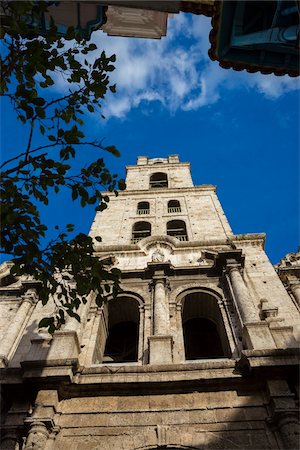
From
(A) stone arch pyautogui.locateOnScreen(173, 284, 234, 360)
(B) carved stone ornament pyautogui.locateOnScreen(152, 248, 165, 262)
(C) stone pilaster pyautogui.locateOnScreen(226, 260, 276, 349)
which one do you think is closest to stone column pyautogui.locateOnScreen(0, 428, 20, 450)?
(C) stone pilaster pyautogui.locateOnScreen(226, 260, 276, 349)

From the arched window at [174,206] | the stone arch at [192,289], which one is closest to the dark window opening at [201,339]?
the stone arch at [192,289]

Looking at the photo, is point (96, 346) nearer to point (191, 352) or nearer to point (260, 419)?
point (191, 352)

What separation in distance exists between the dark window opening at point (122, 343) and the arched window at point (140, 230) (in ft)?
20.0

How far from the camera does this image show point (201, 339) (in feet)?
44.1

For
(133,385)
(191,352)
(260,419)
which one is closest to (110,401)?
(133,385)

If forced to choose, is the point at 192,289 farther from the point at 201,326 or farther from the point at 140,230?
the point at 140,230

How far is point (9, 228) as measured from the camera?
6.14 metres

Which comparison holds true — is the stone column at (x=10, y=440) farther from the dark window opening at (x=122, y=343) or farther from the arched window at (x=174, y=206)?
the arched window at (x=174, y=206)

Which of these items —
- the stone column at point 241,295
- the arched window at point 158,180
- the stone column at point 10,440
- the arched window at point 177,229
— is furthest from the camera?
the arched window at point 158,180

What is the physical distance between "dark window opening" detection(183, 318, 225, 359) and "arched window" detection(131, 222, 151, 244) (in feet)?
21.6

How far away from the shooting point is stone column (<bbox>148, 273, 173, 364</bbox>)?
32.4 feet

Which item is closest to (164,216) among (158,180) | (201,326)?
(201,326)

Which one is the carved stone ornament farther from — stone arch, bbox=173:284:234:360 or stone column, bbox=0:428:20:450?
stone column, bbox=0:428:20:450

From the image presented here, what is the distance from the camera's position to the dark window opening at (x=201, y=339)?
42.0 ft
